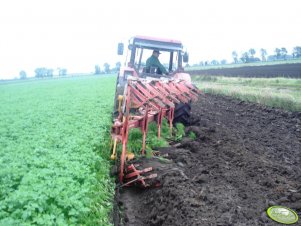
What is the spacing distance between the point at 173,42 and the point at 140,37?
99cm

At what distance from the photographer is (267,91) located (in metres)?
18.5

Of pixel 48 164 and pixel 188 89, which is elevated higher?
pixel 188 89

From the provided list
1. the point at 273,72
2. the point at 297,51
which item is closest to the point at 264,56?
the point at 297,51

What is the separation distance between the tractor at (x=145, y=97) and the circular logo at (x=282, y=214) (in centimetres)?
175

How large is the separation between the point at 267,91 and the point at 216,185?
48.2 ft

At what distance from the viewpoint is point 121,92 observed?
29.2ft

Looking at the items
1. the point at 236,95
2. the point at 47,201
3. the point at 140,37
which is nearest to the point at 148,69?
the point at 140,37

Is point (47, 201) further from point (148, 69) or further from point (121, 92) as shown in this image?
point (148, 69)

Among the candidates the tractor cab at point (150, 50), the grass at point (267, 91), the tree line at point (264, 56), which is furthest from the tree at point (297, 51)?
the tractor cab at point (150, 50)

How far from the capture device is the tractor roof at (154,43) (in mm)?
9709

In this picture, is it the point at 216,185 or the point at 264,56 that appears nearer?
the point at 216,185

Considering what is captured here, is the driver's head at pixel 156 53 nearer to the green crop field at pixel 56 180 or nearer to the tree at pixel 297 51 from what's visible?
the green crop field at pixel 56 180

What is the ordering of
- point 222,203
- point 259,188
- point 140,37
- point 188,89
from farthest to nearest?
point 140,37, point 188,89, point 259,188, point 222,203

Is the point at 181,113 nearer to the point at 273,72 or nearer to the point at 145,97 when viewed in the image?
the point at 145,97
